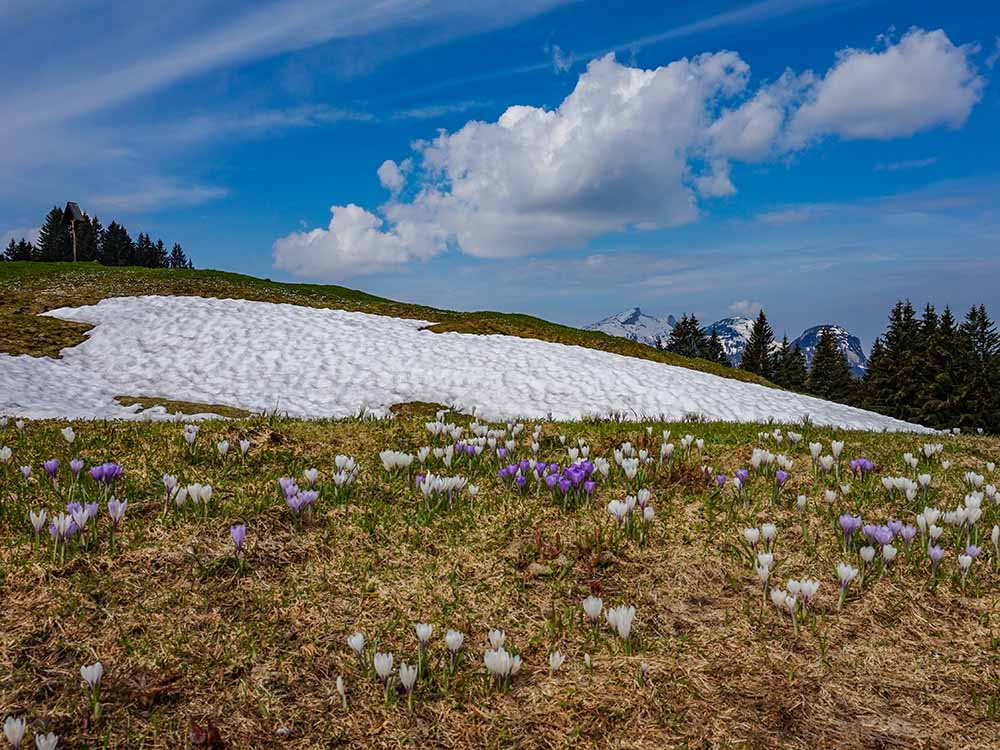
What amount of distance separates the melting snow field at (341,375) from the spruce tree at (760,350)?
8177 centimetres

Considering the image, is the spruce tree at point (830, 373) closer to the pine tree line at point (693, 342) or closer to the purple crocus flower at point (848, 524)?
the pine tree line at point (693, 342)

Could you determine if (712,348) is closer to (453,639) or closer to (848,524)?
(848,524)

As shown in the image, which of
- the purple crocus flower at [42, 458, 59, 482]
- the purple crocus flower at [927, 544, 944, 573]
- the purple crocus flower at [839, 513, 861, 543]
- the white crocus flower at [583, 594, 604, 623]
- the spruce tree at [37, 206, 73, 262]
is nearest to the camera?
the white crocus flower at [583, 594, 604, 623]

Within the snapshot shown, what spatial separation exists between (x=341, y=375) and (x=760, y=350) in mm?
93401

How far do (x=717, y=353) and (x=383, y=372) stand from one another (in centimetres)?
10494

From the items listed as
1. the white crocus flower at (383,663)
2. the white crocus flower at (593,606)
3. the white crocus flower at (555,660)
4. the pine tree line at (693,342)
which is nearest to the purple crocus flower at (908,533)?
the white crocus flower at (593,606)

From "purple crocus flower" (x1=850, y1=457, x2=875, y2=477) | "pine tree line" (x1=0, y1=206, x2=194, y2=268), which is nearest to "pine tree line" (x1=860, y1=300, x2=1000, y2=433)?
"purple crocus flower" (x1=850, y1=457, x2=875, y2=477)

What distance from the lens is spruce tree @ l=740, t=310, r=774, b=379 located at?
98438 mm

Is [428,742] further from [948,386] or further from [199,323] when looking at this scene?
[948,386]

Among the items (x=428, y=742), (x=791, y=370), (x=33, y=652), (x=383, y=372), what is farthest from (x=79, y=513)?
(x=791, y=370)

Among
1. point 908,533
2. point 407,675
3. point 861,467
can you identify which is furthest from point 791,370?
point 407,675

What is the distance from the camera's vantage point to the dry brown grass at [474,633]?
3.40m

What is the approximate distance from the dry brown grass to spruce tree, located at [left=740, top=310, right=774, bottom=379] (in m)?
99.4

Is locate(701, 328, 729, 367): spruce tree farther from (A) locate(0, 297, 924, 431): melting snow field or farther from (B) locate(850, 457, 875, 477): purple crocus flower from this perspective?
(B) locate(850, 457, 875, 477): purple crocus flower
